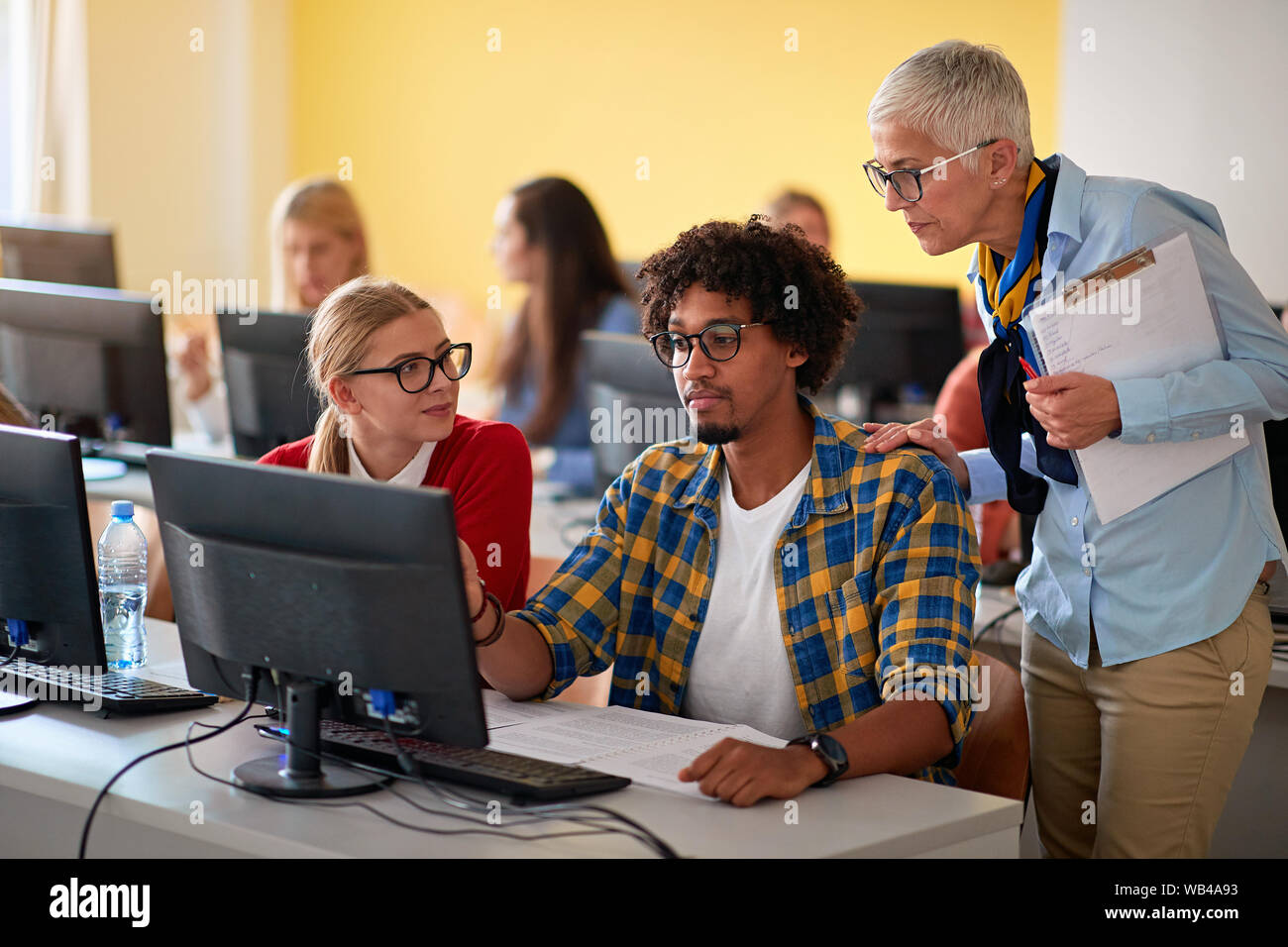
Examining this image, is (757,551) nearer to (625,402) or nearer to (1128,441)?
(1128,441)

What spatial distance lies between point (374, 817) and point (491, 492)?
76 centimetres

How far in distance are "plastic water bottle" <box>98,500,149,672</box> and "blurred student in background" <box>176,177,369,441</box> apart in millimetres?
1272

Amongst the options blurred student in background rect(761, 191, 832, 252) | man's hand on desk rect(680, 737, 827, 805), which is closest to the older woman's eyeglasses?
man's hand on desk rect(680, 737, 827, 805)

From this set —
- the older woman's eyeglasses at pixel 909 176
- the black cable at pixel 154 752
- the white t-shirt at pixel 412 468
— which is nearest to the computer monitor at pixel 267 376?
the white t-shirt at pixel 412 468

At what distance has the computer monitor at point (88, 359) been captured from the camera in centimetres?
308

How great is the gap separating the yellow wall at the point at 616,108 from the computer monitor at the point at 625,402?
8.55 ft

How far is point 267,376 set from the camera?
121 inches

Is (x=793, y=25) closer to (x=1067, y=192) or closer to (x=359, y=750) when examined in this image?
(x=1067, y=192)

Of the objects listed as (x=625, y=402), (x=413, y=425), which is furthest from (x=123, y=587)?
(x=625, y=402)

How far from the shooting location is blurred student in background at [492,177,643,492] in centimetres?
376

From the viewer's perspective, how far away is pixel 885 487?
1.80 meters

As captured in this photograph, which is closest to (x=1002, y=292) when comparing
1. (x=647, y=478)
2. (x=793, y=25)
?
(x=647, y=478)

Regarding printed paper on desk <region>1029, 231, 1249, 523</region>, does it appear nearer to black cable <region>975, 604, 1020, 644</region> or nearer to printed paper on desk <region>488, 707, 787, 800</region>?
printed paper on desk <region>488, 707, 787, 800</region>
